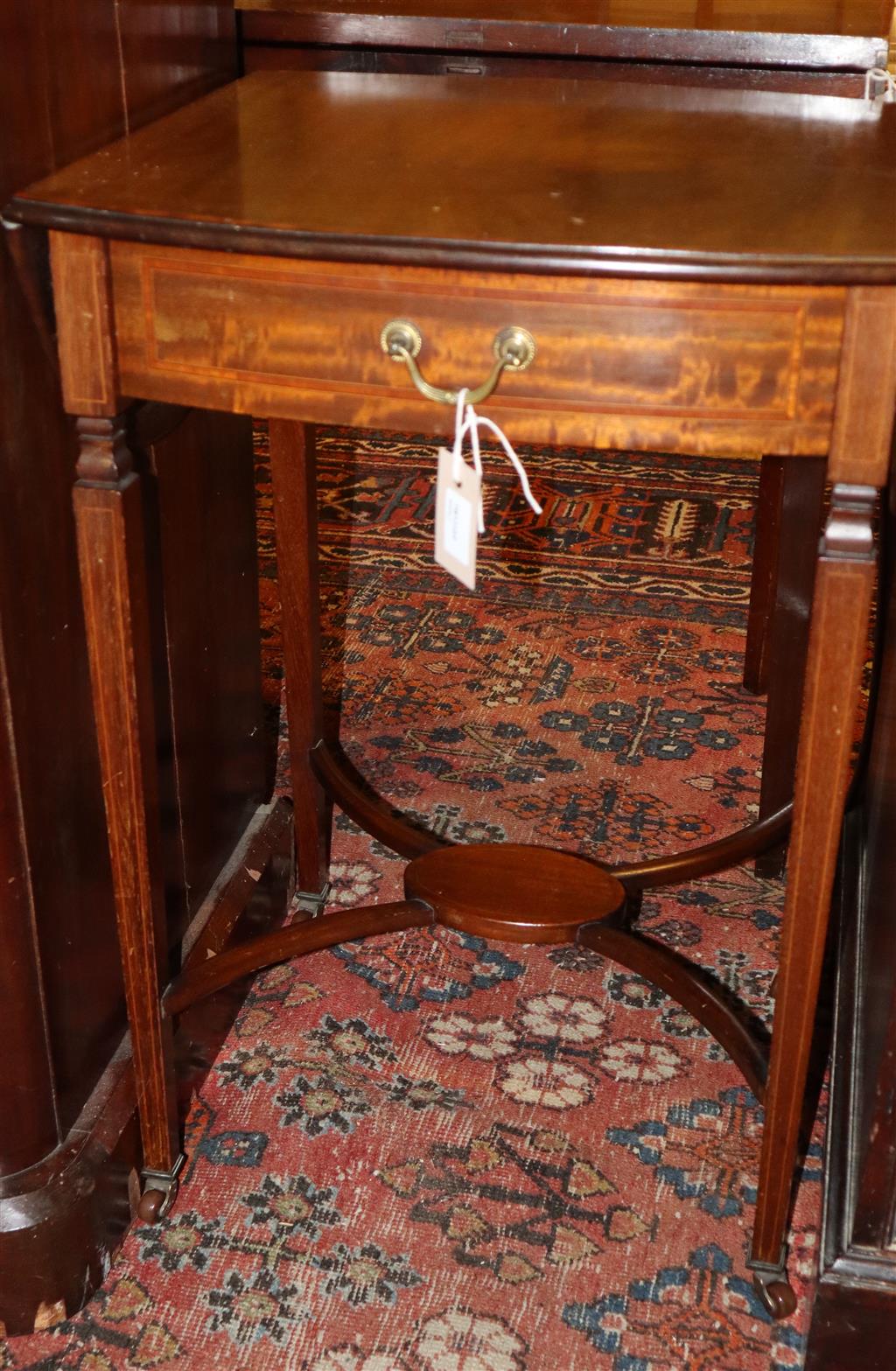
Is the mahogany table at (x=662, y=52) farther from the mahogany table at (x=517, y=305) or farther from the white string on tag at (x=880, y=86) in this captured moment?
the mahogany table at (x=517, y=305)

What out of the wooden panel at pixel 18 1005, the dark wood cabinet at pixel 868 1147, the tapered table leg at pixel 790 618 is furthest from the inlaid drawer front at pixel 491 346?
the tapered table leg at pixel 790 618

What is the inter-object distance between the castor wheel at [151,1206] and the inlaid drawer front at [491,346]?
0.87m

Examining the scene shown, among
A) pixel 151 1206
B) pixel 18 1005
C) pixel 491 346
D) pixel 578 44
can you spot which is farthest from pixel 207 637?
pixel 578 44

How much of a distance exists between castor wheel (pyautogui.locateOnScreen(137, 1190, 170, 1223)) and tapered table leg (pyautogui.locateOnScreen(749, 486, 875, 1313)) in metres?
0.62

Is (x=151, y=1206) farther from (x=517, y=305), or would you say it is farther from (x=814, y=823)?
(x=517, y=305)

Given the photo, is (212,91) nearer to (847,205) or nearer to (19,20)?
(19,20)

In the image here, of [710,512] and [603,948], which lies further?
[710,512]

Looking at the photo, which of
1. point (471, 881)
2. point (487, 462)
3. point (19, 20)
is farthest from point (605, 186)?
point (487, 462)

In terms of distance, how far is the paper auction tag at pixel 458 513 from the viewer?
3.98ft

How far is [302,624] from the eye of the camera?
192cm

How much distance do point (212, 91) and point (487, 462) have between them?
6.68ft

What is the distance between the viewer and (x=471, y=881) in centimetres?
170

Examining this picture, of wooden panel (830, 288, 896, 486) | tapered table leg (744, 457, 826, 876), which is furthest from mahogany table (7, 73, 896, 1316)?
tapered table leg (744, 457, 826, 876)

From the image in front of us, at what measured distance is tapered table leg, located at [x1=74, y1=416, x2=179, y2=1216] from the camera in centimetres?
128
